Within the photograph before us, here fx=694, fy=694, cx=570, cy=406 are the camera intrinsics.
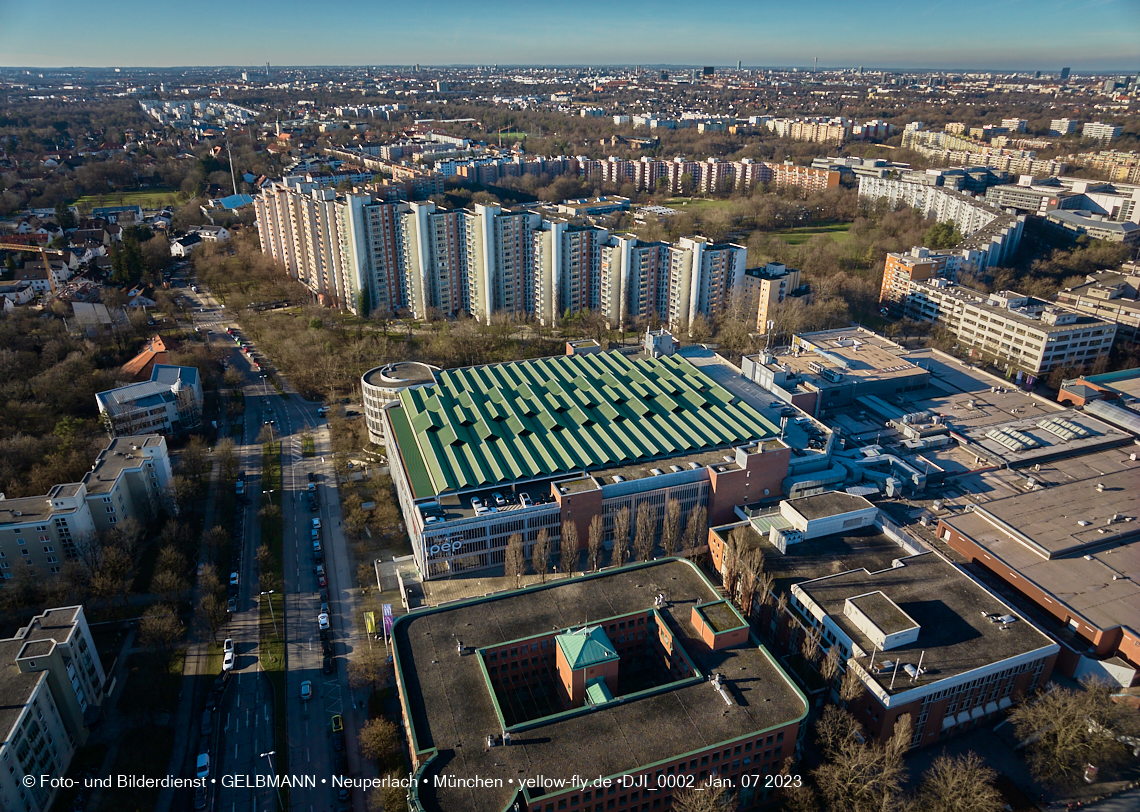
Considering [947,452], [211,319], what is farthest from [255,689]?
[211,319]

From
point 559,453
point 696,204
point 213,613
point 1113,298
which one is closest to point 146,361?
point 213,613

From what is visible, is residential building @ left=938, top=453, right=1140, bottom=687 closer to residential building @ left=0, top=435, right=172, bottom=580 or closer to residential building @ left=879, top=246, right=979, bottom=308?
residential building @ left=879, top=246, right=979, bottom=308

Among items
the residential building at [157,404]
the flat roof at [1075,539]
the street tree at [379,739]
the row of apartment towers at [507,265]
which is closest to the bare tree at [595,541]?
the street tree at [379,739]

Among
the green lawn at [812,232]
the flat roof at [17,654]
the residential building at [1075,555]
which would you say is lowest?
the residential building at [1075,555]

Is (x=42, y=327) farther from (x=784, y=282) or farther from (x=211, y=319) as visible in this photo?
(x=784, y=282)

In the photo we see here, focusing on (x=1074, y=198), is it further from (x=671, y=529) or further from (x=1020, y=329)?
(x=671, y=529)

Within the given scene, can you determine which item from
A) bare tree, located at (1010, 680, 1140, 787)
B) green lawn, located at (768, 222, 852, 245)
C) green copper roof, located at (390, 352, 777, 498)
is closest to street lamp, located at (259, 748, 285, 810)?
green copper roof, located at (390, 352, 777, 498)

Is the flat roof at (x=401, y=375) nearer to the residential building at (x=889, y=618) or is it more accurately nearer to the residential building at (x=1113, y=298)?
the residential building at (x=889, y=618)
